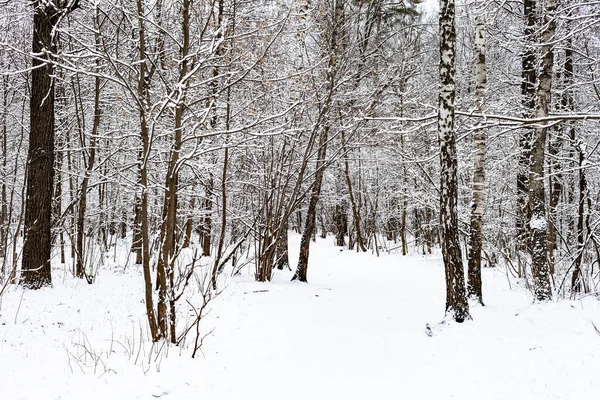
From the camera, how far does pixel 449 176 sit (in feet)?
20.9

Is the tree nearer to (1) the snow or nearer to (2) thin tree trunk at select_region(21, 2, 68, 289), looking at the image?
(2) thin tree trunk at select_region(21, 2, 68, 289)

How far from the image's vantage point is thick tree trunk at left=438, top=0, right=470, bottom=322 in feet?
20.8

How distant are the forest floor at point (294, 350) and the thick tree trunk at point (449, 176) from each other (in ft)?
1.39

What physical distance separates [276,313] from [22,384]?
4.15 metres

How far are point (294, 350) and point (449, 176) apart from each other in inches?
136

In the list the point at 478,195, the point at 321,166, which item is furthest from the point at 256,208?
the point at 478,195

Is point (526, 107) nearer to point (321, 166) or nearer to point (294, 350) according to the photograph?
point (321, 166)

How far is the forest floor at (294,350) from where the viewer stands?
3.95 meters

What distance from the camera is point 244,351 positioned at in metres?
5.15

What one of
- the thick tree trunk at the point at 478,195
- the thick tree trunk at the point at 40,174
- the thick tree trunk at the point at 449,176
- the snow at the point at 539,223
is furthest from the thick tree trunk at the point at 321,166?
the thick tree trunk at the point at 40,174

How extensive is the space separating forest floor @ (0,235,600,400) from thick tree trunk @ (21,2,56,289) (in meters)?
0.51

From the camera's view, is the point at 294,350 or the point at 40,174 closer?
the point at 294,350

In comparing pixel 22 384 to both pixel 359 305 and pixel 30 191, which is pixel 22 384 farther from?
pixel 359 305

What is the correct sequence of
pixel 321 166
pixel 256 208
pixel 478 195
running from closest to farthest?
pixel 478 195
pixel 321 166
pixel 256 208
